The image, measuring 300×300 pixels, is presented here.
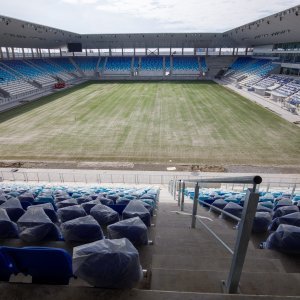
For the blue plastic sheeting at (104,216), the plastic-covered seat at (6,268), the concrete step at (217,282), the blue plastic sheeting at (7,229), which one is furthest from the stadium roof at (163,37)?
the plastic-covered seat at (6,268)

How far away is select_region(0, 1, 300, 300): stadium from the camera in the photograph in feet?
9.94

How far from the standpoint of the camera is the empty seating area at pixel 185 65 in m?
70.2

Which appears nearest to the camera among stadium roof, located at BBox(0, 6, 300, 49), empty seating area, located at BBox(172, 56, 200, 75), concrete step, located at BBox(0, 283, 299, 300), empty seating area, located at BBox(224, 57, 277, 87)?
concrete step, located at BBox(0, 283, 299, 300)

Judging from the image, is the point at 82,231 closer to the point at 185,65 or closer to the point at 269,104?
the point at 269,104

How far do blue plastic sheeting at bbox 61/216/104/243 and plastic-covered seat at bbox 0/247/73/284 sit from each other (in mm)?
978

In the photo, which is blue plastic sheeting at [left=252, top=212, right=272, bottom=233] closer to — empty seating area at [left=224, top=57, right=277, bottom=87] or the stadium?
the stadium

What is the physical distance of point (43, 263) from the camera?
307 centimetres

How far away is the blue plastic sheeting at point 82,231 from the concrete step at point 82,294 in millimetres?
1364

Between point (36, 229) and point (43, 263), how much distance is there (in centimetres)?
132

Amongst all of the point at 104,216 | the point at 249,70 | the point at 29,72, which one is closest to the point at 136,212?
the point at 104,216

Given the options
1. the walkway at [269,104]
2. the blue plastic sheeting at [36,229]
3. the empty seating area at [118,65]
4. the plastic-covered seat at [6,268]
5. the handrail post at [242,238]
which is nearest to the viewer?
the handrail post at [242,238]

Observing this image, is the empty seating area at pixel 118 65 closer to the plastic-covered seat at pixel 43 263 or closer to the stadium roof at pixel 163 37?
the stadium roof at pixel 163 37

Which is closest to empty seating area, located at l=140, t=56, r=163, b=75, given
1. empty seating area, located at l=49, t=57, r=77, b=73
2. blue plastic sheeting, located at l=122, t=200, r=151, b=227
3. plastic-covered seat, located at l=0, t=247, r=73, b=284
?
empty seating area, located at l=49, t=57, r=77, b=73

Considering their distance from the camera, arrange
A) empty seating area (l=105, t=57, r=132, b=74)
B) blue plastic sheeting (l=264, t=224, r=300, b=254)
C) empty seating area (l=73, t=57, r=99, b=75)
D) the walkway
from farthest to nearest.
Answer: empty seating area (l=73, t=57, r=99, b=75) < empty seating area (l=105, t=57, r=132, b=74) < the walkway < blue plastic sheeting (l=264, t=224, r=300, b=254)
